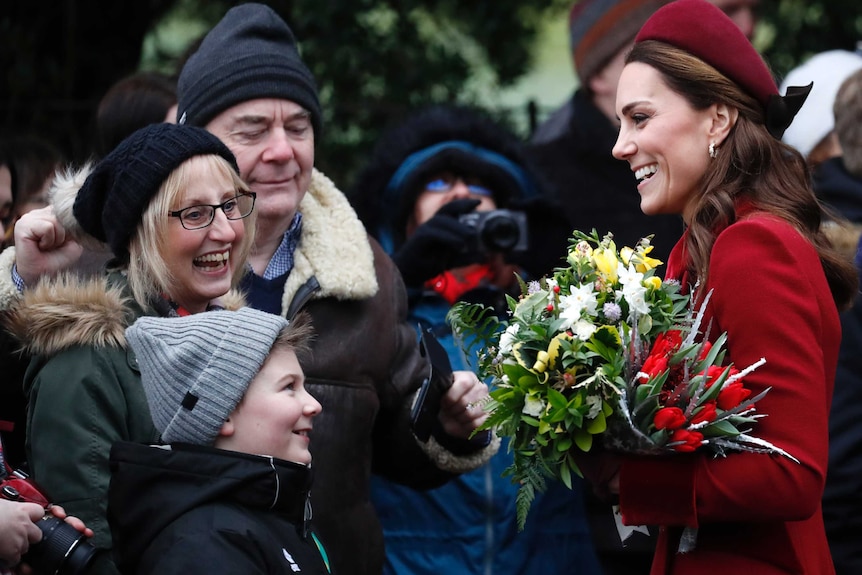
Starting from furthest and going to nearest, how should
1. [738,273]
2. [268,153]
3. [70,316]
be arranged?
1. [268,153]
2. [70,316]
3. [738,273]

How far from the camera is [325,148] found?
6.68 m

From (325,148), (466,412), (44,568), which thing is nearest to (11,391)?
(44,568)

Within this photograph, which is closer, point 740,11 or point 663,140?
point 663,140

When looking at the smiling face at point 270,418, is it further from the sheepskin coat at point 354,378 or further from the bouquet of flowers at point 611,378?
the sheepskin coat at point 354,378

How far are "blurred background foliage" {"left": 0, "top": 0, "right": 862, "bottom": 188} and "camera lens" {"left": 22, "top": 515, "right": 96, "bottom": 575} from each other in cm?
400

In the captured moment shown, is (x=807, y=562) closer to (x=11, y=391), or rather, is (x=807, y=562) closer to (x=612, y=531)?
(x=612, y=531)

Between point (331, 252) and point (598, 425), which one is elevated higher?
point (598, 425)

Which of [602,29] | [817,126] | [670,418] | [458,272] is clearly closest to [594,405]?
[670,418]

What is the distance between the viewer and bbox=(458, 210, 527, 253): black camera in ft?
14.1

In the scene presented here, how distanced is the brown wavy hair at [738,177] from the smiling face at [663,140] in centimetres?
3

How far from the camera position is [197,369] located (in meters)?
2.56

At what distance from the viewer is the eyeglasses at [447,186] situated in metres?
4.56

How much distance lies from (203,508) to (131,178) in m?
0.91

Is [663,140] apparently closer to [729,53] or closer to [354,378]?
[729,53]
